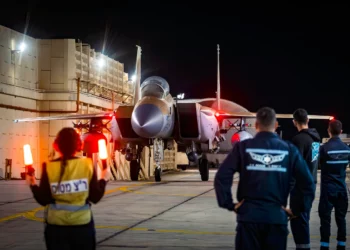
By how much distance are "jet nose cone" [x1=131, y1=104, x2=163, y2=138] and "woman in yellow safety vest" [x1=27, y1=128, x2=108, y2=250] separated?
16.0 m

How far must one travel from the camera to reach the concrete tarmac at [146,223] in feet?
29.8

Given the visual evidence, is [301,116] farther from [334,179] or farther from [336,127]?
[334,179]

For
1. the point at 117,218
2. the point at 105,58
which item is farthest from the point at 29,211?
the point at 105,58

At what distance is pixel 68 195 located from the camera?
16.6 ft

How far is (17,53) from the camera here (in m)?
30.2

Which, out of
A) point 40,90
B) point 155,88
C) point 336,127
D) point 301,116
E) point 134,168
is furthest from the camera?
point 40,90

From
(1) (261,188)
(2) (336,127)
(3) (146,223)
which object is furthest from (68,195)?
(3) (146,223)

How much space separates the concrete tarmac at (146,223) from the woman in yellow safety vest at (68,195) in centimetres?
371

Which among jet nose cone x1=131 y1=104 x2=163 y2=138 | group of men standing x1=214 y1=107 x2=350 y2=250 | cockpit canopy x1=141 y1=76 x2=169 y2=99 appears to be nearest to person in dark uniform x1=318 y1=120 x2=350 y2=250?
group of men standing x1=214 y1=107 x2=350 y2=250

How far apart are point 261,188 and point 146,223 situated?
6.50 meters

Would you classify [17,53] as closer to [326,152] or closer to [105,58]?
[105,58]

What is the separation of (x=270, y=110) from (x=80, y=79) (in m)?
28.5

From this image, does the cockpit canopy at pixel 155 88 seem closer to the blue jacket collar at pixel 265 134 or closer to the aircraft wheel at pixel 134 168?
the aircraft wheel at pixel 134 168

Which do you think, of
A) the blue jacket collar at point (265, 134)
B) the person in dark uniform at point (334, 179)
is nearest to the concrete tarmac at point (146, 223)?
the person in dark uniform at point (334, 179)
